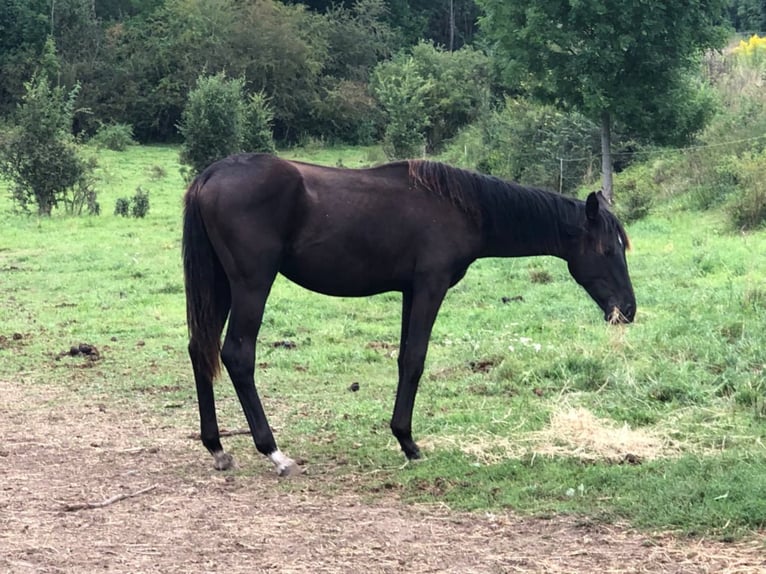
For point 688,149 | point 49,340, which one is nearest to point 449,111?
point 688,149

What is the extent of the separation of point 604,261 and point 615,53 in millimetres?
11624

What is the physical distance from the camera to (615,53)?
16.4 m

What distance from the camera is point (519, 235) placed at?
5.81 metres

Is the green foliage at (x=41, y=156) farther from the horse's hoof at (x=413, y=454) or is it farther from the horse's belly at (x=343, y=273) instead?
the horse's hoof at (x=413, y=454)

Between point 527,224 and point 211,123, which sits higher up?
point 527,224

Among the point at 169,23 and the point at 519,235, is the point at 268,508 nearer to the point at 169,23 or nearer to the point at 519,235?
the point at 519,235

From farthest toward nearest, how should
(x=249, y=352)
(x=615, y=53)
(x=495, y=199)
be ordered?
(x=615, y=53) < (x=495, y=199) < (x=249, y=352)

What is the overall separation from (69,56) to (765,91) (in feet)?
115

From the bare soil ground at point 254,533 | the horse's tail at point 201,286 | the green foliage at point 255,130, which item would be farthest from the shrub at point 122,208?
the horse's tail at point 201,286

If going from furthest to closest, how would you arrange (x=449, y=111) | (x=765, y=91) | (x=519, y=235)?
(x=449, y=111), (x=765, y=91), (x=519, y=235)

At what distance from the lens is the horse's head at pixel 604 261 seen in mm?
5801

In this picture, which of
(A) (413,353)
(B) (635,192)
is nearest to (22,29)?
(B) (635,192)

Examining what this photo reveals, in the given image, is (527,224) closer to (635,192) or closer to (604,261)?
(604,261)

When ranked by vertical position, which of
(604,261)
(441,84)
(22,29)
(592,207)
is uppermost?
(22,29)
